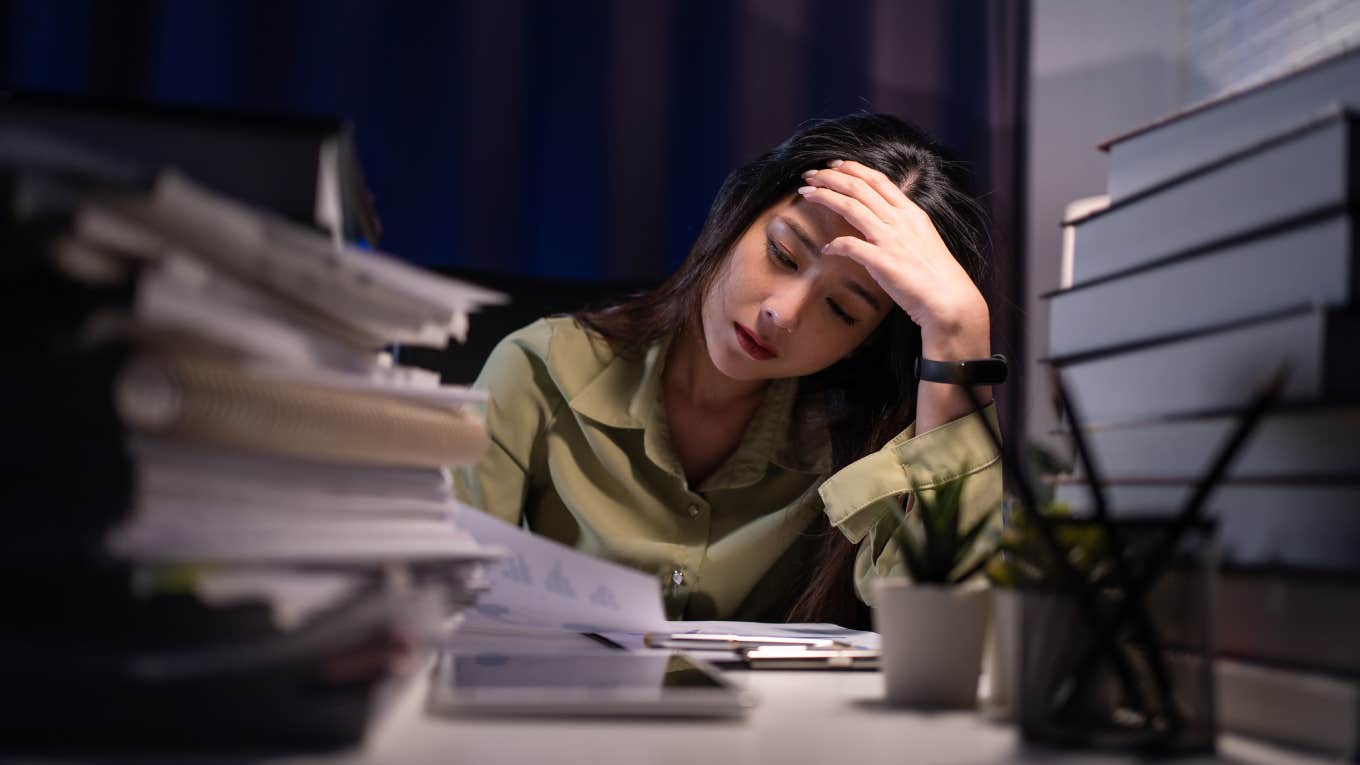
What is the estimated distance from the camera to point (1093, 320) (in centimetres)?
59

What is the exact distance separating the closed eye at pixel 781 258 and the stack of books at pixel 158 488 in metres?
0.89

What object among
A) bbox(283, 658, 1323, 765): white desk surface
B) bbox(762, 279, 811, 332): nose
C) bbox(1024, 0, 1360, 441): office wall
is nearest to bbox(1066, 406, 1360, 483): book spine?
bbox(283, 658, 1323, 765): white desk surface

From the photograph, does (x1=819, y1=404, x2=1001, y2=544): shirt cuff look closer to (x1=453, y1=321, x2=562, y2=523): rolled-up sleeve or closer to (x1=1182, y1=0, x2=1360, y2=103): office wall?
(x1=453, y1=321, x2=562, y2=523): rolled-up sleeve

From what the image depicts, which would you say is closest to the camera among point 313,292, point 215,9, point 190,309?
point 190,309

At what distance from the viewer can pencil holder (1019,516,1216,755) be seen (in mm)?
449

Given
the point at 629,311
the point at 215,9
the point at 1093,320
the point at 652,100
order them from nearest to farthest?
the point at 1093,320 < the point at 629,311 < the point at 215,9 < the point at 652,100

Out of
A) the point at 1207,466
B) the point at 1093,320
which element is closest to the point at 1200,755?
the point at 1207,466

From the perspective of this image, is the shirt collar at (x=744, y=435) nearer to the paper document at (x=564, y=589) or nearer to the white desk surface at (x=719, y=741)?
the paper document at (x=564, y=589)

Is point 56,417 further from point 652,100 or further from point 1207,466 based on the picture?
point 652,100

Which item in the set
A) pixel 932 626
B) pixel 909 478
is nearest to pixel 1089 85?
pixel 909 478

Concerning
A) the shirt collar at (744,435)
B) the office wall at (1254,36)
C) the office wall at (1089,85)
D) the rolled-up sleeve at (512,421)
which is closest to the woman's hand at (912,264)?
the shirt collar at (744,435)

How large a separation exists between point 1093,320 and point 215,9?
7.63ft

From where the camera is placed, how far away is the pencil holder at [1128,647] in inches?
17.7

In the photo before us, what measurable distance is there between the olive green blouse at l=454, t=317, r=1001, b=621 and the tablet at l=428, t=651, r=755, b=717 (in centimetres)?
76
